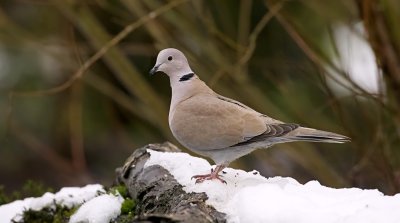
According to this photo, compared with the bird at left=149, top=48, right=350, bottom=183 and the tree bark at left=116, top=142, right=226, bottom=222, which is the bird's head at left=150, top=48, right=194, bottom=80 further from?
the tree bark at left=116, top=142, right=226, bottom=222

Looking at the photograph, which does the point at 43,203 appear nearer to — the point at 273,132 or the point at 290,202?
the point at 273,132

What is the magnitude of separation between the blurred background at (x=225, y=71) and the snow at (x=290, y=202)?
1.31 m

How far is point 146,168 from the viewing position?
4.34 metres

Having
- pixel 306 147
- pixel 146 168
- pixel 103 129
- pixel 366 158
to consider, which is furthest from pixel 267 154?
pixel 103 129

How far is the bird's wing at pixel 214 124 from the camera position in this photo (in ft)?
12.9

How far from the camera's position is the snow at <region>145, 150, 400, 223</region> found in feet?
10.6

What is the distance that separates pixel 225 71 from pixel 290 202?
2.24 meters

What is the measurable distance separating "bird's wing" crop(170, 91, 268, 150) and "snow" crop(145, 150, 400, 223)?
0.19 m

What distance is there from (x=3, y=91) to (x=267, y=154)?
501 centimetres

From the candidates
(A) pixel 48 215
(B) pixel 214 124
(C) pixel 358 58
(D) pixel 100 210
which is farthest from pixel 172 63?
(C) pixel 358 58

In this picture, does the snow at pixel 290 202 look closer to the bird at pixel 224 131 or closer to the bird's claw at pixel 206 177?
the bird's claw at pixel 206 177

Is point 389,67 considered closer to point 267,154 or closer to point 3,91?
point 267,154

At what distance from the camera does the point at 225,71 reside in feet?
18.0

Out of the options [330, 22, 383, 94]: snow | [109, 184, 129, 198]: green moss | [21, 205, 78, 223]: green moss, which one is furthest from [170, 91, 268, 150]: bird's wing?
[330, 22, 383, 94]: snow
